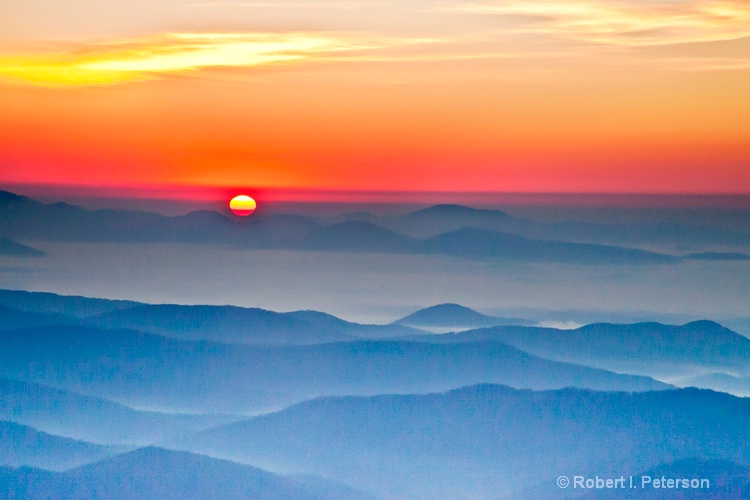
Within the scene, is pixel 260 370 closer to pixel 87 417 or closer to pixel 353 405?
pixel 353 405

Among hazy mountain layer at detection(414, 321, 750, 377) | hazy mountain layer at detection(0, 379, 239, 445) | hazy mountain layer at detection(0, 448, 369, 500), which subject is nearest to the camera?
hazy mountain layer at detection(0, 448, 369, 500)

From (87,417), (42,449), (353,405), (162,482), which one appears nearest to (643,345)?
(353,405)

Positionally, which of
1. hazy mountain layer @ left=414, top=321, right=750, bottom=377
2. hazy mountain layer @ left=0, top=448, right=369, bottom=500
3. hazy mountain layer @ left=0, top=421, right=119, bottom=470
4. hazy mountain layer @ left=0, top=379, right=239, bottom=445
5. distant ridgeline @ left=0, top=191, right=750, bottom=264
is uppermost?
distant ridgeline @ left=0, top=191, right=750, bottom=264

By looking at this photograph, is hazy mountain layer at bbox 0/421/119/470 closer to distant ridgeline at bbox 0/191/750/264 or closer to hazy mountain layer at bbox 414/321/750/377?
distant ridgeline at bbox 0/191/750/264

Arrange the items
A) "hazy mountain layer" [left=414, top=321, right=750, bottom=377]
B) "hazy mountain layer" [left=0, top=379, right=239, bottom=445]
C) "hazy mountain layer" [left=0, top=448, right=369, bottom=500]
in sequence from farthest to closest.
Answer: "hazy mountain layer" [left=0, top=379, right=239, bottom=445] → "hazy mountain layer" [left=414, top=321, right=750, bottom=377] → "hazy mountain layer" [left=0, top=448, right=369, bottom=500]

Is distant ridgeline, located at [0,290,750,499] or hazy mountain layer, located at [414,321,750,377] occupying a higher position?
hazy mountain layer, located at [414,321,750,377]

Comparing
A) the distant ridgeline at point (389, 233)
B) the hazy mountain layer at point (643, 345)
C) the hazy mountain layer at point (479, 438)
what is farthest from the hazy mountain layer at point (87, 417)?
the hazy mountain layer at point (643, 345)

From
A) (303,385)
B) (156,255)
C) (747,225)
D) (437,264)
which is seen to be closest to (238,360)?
(303,385)

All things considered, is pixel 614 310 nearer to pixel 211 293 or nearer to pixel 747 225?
pixel 747 225

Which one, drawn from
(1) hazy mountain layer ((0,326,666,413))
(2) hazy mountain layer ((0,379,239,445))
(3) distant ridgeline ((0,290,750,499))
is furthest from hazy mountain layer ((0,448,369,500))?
(1) hazy mountain layer ((0,326,666,413))
